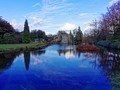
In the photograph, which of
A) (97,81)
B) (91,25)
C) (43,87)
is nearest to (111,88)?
(97,81)

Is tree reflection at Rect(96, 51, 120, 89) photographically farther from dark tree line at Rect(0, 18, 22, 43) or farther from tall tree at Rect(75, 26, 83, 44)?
tall tree at Rect(75, 26, 83, 44)

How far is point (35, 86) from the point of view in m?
9.56

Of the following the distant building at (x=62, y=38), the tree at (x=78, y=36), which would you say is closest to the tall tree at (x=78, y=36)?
the tree at (x=78, y=36)

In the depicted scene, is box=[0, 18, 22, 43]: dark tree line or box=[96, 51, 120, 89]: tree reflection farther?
box=[0, 18, 22, 43]: dark tree line

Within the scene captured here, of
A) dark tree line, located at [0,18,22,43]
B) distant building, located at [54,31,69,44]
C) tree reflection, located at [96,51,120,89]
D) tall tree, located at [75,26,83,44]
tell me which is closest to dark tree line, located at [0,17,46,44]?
dark tree line, located at [0,18,22,43]

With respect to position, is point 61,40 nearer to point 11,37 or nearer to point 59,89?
point 11,37

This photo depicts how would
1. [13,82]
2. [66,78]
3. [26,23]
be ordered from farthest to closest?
[26,23] < [66,78] < [13,82]

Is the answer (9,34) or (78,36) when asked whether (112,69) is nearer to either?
(9,34)

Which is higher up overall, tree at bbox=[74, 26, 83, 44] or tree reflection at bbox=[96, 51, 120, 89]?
tree at bbox=[74, 26, 83, 44]

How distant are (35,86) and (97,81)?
3153 mm

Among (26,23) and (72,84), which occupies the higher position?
(26,23)

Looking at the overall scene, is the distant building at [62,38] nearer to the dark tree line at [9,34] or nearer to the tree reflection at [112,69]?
the dark tree line at [9,34]

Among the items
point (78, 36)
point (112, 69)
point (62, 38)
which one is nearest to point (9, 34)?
point (112, 69)

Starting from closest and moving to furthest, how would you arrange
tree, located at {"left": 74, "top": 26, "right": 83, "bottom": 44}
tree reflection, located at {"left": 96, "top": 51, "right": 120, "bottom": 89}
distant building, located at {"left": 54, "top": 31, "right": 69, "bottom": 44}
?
tree reflection, located at {"left": 96, "top": 51, "right": 120, "bottom": 89}
tree, located at {"left": 74, "top": 26, "right": 83, "bottom": 44}
distant building, located at {"left": 54, "top": 31, "right": 69, "bottom": 44}
